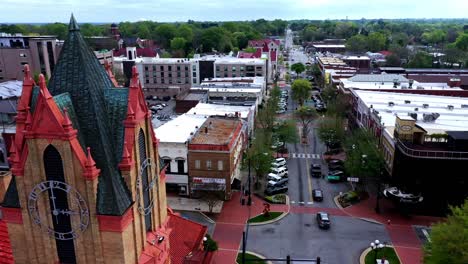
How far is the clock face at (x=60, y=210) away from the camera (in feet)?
→ 58.8

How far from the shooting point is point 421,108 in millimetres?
71062

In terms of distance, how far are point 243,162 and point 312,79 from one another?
105 metres

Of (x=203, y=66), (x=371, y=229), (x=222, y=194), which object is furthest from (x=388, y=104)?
(x=203, y=66)

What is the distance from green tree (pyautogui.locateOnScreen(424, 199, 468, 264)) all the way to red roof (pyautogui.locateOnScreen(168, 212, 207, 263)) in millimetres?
18552

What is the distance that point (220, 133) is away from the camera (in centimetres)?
5819

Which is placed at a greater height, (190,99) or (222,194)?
(190,99)

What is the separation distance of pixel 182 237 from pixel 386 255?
906 inches

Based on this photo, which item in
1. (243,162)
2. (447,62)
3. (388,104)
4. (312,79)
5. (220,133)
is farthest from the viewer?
(447,62)

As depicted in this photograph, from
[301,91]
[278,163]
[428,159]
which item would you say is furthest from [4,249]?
[301,91]

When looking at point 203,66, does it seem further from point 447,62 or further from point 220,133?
point 447,62

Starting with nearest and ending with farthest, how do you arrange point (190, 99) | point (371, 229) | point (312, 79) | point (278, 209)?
point (371, 229)
point (278, 209)
point (190, 99)
point (312, 79)

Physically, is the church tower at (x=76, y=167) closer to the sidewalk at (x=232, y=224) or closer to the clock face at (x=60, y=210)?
the clock face at (x=60, y=210)

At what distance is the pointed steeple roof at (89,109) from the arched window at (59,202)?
1.47 m

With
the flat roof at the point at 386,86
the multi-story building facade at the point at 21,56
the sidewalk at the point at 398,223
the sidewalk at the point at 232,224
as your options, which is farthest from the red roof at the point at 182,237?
the multi-story building facade at the point at 21,56
